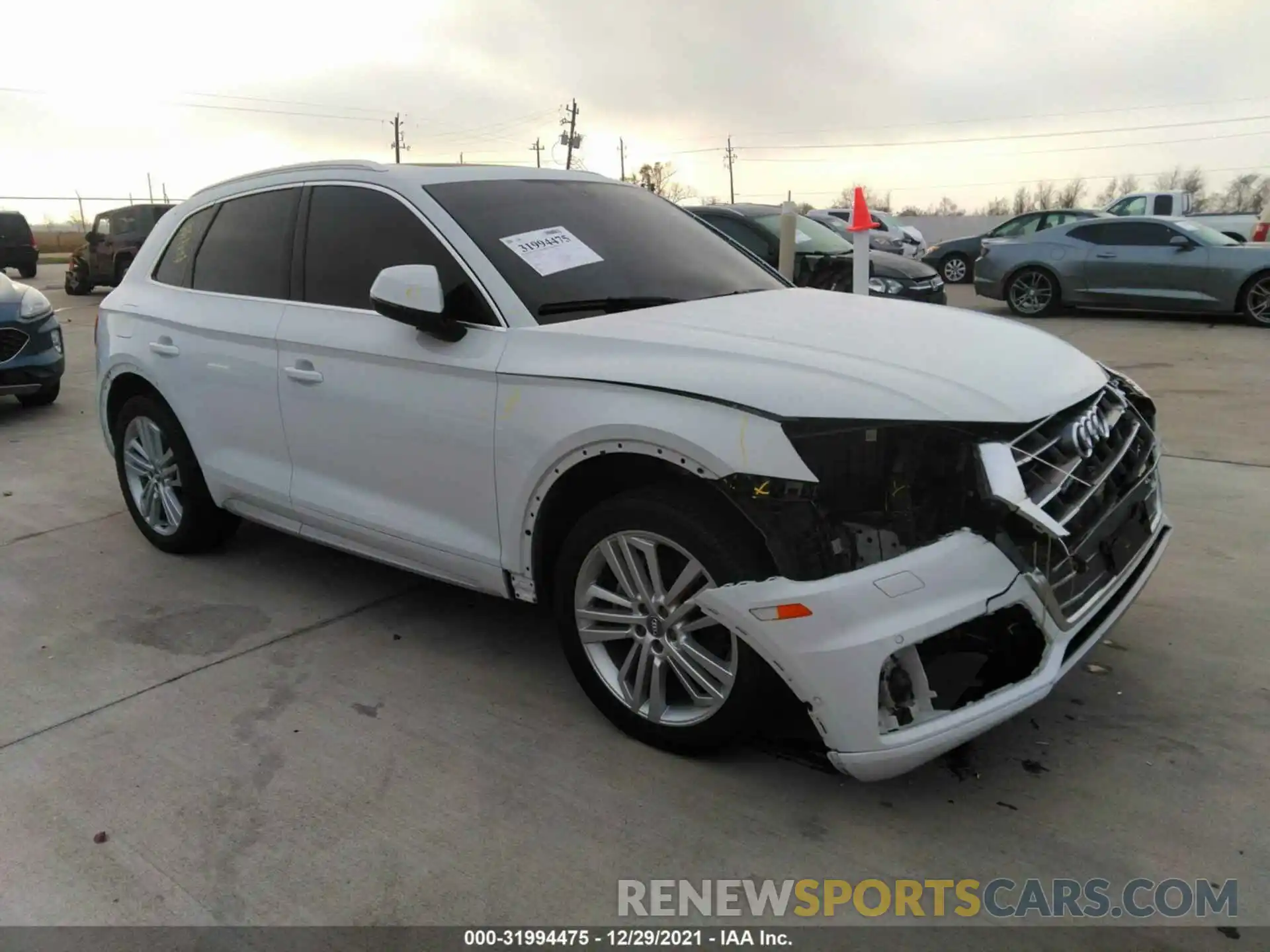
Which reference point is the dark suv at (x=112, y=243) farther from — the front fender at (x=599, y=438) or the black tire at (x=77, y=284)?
the front fender at (x=599, y=438)

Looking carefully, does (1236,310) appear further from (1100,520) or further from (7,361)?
(7,361)

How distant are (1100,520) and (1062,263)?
38.3 ft

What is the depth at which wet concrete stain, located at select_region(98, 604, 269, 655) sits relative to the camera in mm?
3818

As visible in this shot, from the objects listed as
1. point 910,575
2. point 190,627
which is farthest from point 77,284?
point 910,575

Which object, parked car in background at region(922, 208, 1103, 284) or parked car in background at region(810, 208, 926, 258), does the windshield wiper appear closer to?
parked car in background at region(922, 208, 1103, 284)

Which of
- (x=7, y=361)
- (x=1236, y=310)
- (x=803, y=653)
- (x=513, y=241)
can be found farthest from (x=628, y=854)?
(x=1236, y=310)

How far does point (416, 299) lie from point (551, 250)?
1.85 ft

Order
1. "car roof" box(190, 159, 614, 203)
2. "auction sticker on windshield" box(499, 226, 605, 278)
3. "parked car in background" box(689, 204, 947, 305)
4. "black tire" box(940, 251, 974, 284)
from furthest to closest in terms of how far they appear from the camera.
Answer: "black tire" box(940, 251, 974, 284) < "parked car in background" box(689, 204, 947, 305) < "car roof" box(190, 159, 614, 203) < "auction sticker on windshield" box(499, 226, 605, 278)

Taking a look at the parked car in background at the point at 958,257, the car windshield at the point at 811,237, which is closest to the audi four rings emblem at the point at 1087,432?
the car windshield at the point at 811,237

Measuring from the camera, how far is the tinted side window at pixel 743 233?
10320mm

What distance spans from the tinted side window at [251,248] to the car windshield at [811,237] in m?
6.90

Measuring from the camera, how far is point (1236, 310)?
11.9 meters

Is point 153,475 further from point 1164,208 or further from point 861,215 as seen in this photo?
point 1164,208

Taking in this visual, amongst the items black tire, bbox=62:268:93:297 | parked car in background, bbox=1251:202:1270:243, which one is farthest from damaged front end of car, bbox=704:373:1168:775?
black tire, bbox=62:268:93:297
